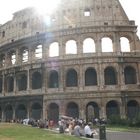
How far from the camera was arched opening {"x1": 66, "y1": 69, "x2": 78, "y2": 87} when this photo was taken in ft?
117

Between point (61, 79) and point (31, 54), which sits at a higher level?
point (31, 54)

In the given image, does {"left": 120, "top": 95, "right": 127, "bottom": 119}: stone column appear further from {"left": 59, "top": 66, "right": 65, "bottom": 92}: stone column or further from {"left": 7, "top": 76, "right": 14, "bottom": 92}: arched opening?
{"left": 7, "top": 76, "right": 14, "bottom": 92}: arched opening

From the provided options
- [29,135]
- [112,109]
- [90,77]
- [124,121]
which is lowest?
[29,135]

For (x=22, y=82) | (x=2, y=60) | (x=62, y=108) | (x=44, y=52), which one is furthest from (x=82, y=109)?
(x=2, y=60)

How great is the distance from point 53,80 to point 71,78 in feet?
7.52

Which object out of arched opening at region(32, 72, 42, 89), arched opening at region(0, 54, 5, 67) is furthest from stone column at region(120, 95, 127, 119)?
arched opening at region(0, 54, 5, 67)

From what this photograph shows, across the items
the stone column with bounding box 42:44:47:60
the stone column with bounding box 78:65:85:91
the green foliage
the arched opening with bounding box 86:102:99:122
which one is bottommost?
the green foliage

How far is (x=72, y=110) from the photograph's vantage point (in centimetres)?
3503

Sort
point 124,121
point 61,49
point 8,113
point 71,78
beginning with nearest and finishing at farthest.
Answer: point 124,121 < point 71,78 < point 61,49 < point 8,113

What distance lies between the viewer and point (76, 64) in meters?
35.5

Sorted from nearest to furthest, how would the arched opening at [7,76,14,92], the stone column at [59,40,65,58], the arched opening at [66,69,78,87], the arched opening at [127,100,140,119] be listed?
the arched opening at [127,100,140,119] → the arched opening at [66,69,78,87] → the stone column at [59,40,65,58] → the arched opening at [7,76,14,92]

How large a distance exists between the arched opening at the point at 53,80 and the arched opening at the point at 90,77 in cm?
361

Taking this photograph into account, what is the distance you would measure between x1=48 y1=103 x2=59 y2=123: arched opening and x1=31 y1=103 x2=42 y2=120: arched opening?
1445 millimetres

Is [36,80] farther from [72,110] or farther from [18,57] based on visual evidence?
[72,110]
